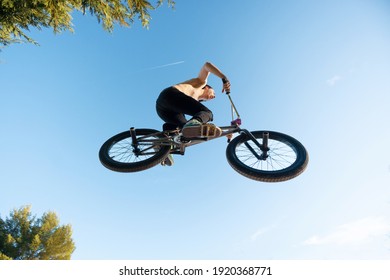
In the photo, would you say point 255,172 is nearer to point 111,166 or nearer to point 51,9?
point 111,166

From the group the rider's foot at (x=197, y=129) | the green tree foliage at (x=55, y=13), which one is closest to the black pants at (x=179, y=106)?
the rider's foot at (x=197, y=129)

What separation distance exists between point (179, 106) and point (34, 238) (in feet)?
66.5

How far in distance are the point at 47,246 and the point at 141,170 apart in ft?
64.2

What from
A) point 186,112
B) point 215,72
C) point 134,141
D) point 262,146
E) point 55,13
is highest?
point 55,13

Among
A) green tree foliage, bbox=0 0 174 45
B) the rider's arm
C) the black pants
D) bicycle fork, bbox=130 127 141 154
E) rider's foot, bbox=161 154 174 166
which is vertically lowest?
rider's foot, bbox=161 154 174 166

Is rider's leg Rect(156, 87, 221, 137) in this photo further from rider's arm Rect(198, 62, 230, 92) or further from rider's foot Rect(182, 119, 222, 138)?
rider's arm Rect(198, 62, 230, 92)

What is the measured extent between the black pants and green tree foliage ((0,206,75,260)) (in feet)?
64.5

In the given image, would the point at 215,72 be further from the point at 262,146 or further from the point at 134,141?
→ the point at 134,141

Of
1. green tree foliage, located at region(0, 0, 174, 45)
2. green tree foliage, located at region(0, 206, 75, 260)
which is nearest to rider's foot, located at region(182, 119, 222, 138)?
green tree foliage, located at region(0, 0, 174, 45)

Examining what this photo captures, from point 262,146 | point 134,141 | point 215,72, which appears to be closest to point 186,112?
point 215,72

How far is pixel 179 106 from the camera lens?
3.66 m

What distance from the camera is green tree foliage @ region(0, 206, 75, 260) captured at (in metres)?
18.2

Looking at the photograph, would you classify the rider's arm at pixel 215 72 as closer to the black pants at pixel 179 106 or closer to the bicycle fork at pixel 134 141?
the black pants at pixel 179 106

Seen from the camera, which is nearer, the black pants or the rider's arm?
the black pants
